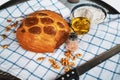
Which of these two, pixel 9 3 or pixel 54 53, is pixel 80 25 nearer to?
pixel 54 53

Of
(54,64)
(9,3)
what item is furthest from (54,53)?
(9,3)

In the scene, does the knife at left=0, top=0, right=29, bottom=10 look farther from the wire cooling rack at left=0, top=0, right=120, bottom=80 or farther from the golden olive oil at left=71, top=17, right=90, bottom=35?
the golden olive oil at left=71, top=17, right=90, bottom=35

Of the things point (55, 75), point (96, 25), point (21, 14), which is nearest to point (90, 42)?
point (96, 25)

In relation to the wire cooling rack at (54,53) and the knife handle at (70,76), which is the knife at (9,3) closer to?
the wire cooling rack at (54,53)

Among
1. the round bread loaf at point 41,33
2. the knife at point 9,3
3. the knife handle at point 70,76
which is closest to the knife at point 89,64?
the knife handle at point 70,76

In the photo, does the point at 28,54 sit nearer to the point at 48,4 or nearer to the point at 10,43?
the point at 10,43
